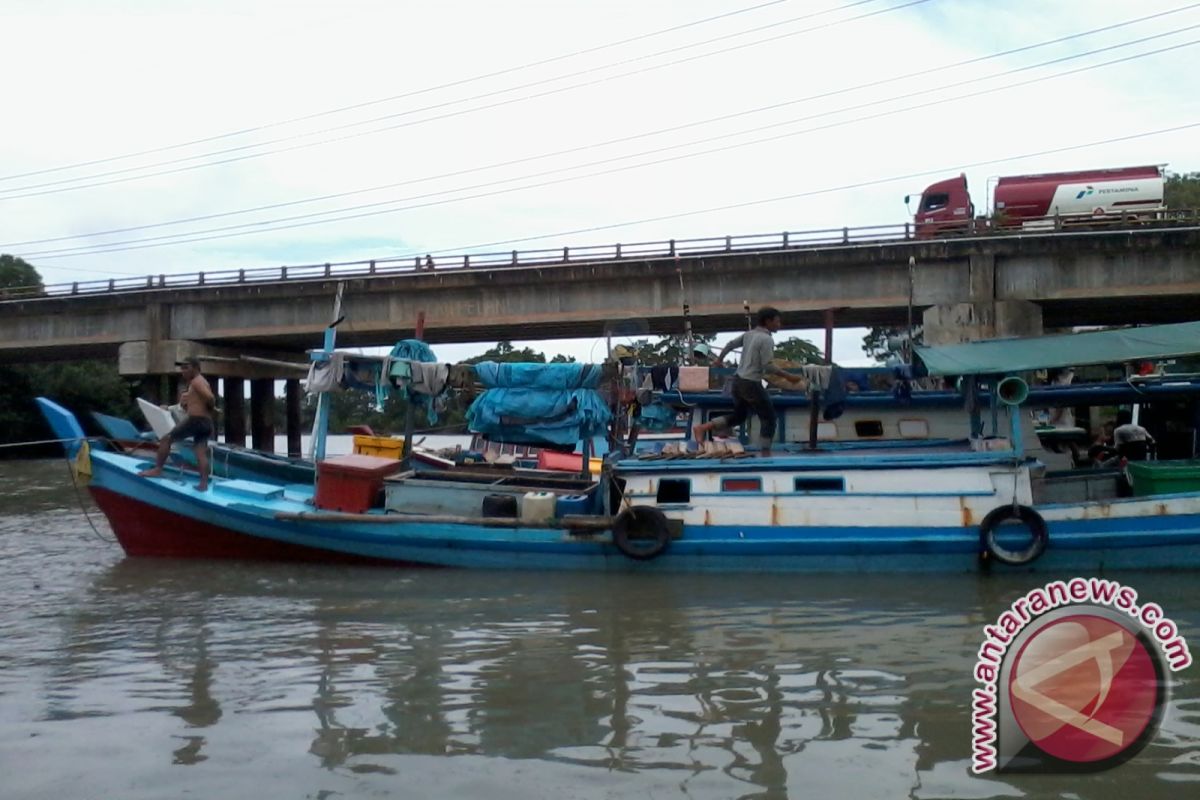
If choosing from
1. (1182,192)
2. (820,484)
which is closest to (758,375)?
(820,484)

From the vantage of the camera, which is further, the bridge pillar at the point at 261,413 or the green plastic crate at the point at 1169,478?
the bridge pillar at the point at 261,413

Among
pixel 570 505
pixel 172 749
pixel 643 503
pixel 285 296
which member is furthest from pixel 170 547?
pixel 285 296

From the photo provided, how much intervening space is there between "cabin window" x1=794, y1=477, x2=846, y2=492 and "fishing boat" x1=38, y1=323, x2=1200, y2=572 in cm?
2

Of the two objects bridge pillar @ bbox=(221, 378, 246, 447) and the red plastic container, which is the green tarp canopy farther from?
bridge pillar @ bbox=(221, 378, 246, 447)

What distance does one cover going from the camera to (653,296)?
29484 mm

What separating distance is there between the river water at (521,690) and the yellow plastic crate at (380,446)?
10.0 feet

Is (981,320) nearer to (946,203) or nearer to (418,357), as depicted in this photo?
(946,203)

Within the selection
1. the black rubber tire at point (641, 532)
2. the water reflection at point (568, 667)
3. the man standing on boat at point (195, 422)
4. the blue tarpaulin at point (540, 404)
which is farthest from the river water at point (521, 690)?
the blue tarpaulin at point (540, 404)

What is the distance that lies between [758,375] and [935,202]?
2289 cm

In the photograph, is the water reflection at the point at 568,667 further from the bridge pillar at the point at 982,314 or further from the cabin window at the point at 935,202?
the cabin window at the point at 935,202

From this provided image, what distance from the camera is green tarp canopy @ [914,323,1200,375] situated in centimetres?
984

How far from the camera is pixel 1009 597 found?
908 cm

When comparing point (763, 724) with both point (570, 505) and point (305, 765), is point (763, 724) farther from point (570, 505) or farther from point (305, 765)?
point (570, 505)

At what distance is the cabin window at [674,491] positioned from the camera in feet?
34.7
